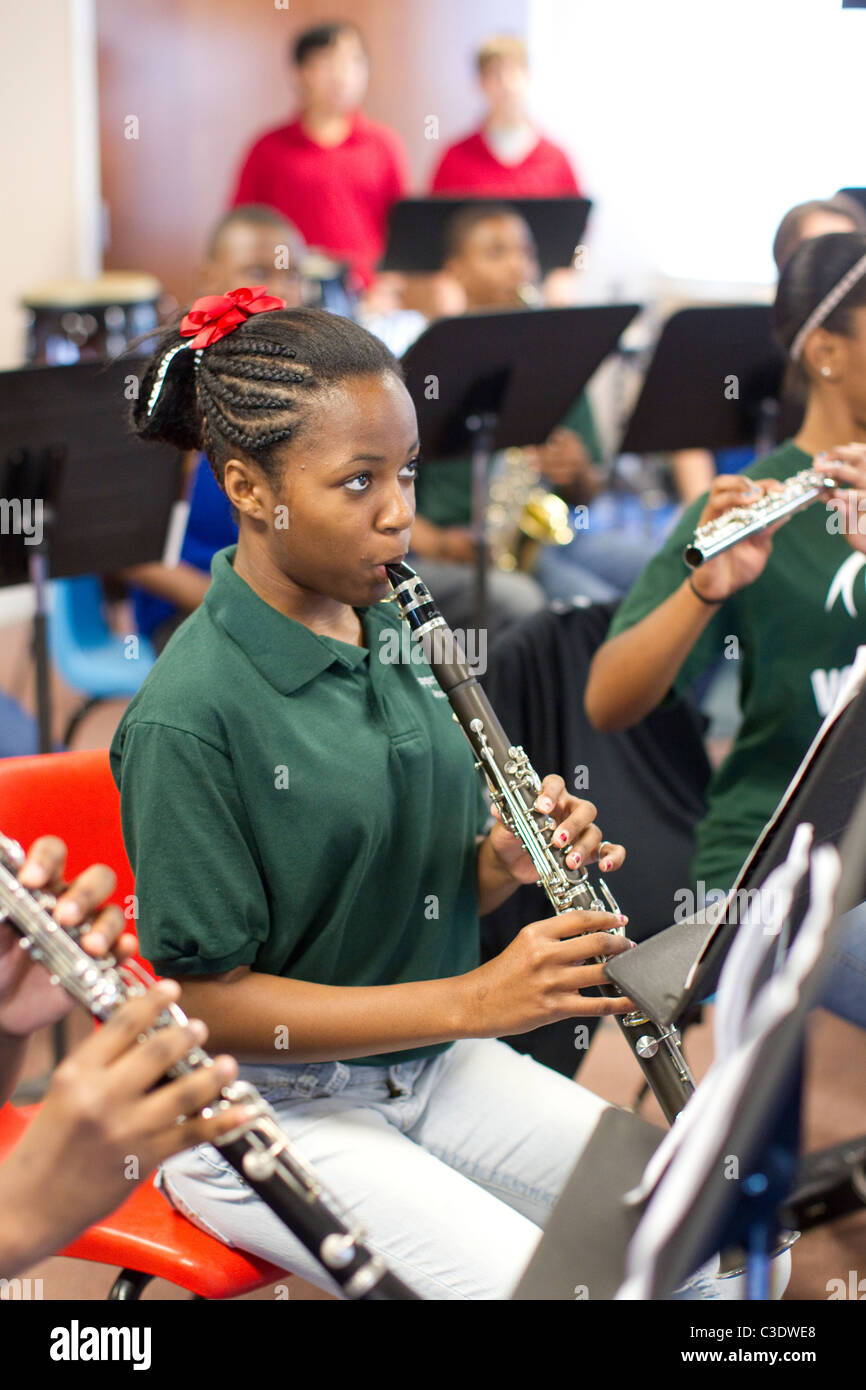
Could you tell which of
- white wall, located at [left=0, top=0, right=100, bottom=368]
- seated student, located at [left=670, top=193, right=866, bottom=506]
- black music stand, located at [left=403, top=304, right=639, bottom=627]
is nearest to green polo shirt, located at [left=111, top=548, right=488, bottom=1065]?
seated student, located at [left=670, top=193, right=866, bottom=506]

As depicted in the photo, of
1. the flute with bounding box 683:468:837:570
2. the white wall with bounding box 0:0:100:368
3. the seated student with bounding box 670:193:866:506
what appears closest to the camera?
the flute with bounding box 683:468:837:570

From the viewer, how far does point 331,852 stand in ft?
4.08

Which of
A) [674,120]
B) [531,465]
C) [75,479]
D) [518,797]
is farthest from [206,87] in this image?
[518,797]

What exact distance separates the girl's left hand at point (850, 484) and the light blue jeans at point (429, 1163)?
70 centimetres

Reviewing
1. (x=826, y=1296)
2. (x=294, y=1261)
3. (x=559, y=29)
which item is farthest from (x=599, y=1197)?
(x=559, y=29)

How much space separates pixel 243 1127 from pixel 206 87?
5479mm

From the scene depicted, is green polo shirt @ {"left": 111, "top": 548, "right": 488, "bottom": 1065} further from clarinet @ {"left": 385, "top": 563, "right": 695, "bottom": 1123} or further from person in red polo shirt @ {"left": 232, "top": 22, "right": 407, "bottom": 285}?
person in red polo shirt @ {"left": 232, "top": 22, "right": 407, "bottom": 285}

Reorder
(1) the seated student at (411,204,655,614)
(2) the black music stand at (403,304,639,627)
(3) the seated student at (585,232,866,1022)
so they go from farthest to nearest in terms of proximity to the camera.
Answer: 1. (1) the seated student at (411,204,655,614)
2. (2) the black music stand at (403,304,639,627)
3. (3) the seated student at (585,232,866,1022)

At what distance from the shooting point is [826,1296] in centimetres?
182

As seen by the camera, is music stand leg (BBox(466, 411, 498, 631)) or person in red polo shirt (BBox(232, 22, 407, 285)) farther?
person in red polo shirt (BBox(232, 22, 407, 285))

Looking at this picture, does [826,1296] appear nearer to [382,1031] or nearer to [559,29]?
[382,1031]

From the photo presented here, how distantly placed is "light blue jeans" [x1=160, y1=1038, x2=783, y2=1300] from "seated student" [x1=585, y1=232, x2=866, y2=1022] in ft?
1.53

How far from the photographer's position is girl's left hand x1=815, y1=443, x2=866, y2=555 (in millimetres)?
1536

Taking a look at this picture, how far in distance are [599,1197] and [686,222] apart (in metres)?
5.56
